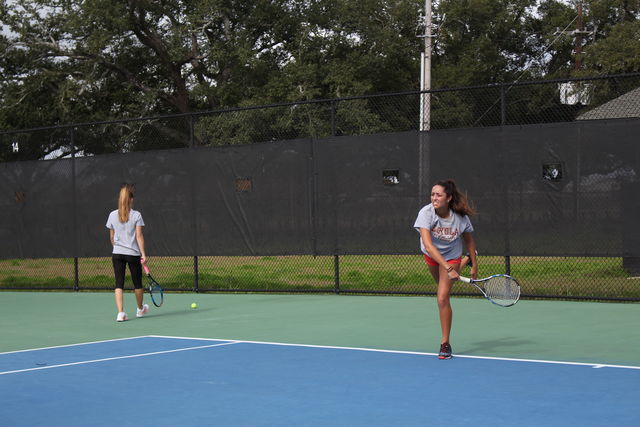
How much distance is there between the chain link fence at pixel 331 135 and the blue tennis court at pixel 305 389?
431cm

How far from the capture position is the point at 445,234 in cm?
738

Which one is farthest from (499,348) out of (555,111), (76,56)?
(76,56)

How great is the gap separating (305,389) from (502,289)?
6.44 ft

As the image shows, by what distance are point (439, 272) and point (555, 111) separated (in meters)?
25.1

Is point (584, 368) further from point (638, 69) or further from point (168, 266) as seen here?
point (638, 69)

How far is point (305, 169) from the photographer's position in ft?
43.2

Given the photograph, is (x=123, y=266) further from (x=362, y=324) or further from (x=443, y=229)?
(x=443, y=229)

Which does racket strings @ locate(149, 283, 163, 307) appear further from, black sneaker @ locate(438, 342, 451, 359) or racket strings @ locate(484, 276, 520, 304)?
racket strings @ locate(484, 276, 520, 304)

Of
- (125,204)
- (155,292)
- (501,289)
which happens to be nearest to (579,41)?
(155,292)

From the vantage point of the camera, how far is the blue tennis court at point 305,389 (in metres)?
5.41

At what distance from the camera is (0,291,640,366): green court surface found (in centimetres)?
813

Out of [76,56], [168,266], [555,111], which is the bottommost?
[168,266]

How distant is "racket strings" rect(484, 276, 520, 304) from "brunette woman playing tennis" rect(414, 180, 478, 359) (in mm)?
162

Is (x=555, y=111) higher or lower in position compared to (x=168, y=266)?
higher
